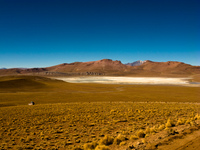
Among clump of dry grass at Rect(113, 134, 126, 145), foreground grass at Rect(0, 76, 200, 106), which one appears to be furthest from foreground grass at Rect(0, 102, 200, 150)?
foreground grass at Rect(0, 76, 200, 106)

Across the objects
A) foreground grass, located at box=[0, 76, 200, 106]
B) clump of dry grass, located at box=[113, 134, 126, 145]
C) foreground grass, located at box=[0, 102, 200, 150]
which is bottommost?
foreground grass, located at box=[0, 76, 200, 106]

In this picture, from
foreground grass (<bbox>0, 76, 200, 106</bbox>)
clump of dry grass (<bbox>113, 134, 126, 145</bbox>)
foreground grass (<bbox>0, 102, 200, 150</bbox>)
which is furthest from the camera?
foreground grass (<bbox>0, 76, 200, 106</bbox>)

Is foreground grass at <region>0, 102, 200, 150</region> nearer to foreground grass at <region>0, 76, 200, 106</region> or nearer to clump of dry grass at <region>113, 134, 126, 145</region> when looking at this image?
clump of dry grass at <region>113, 134, 126, 145</region>

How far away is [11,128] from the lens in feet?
42.4

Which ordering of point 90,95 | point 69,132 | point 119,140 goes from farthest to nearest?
point 90,95, point 69,132, point 119,140

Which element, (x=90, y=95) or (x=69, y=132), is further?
(x=90, y=95)

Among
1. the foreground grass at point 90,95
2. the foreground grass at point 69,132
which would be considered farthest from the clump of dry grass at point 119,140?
the foreground grass at point 90,95

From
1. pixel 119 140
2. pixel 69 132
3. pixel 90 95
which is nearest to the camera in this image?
pixel 119 140

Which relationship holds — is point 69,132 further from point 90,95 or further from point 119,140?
point 90,95

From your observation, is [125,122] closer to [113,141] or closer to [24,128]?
[113,141]

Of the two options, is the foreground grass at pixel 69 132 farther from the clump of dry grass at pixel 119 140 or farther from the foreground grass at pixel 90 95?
the foreground grass at pixel 90 95

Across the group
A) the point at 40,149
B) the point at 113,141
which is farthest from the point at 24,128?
the point at 113,141

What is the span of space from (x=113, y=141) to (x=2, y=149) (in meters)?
6.37

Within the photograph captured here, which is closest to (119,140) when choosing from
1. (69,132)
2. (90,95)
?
(69,132)
